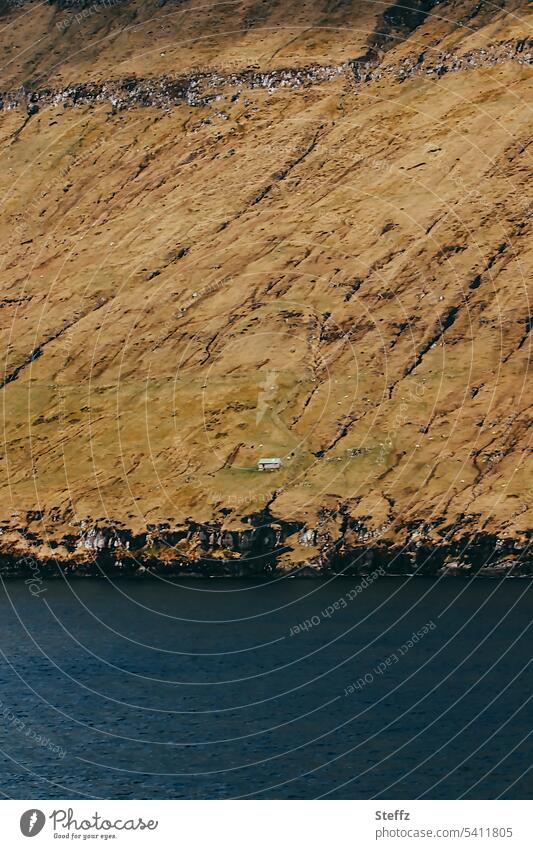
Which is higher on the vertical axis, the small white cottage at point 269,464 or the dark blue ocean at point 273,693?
the dark blue ocean at point 273,693

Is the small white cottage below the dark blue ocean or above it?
below

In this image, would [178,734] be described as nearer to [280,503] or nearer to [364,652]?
[364,652]

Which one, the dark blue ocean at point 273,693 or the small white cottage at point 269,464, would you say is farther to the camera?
the small white cottage at point 269,464

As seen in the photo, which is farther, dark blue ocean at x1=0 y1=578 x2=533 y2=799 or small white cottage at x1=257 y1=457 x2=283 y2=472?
small white cottage at x1=257 y1=457 x2=283 y2=472

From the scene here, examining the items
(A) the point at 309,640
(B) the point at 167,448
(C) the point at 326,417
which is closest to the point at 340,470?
(C) the point at 326,417
